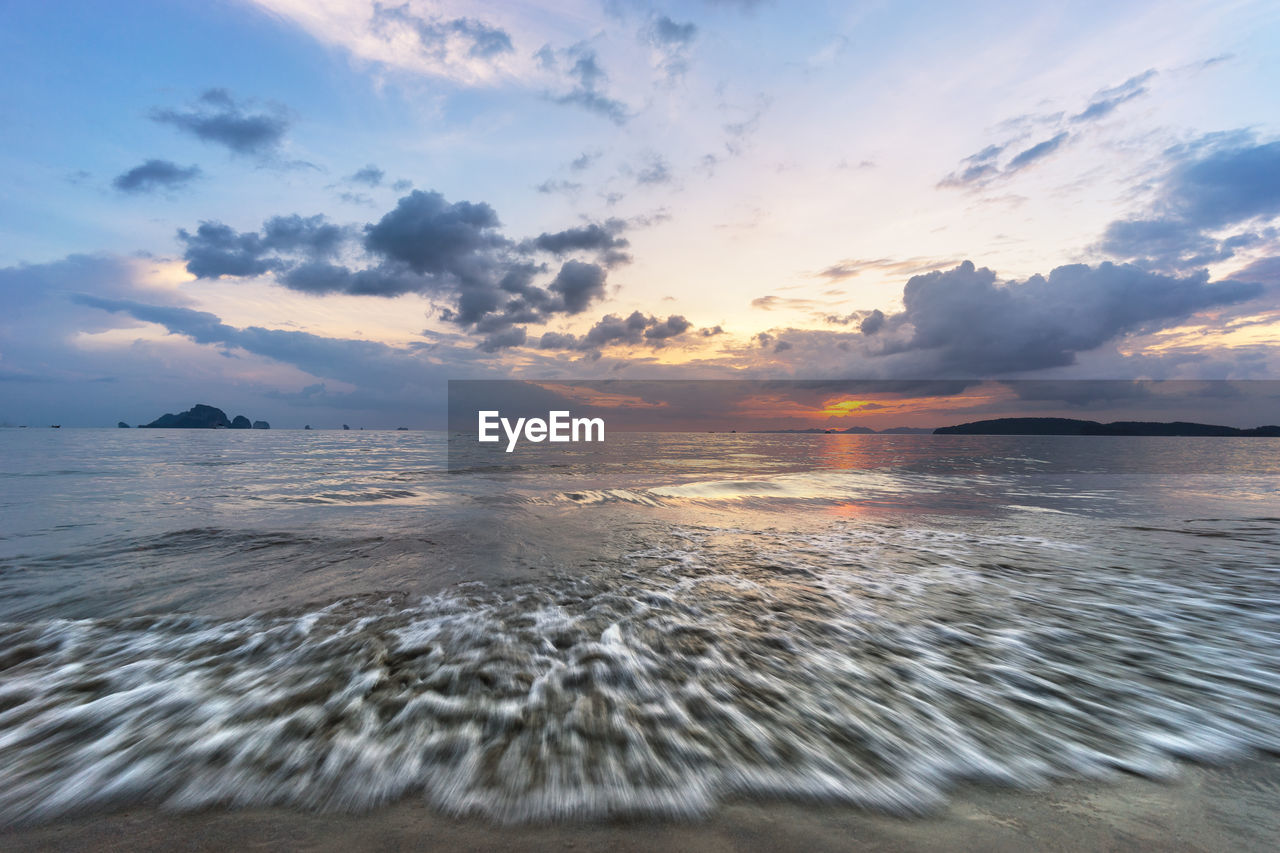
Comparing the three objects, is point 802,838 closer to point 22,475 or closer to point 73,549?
point 73,549

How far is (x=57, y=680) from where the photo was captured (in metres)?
3.79

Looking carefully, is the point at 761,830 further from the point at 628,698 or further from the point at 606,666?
the point at 606,666

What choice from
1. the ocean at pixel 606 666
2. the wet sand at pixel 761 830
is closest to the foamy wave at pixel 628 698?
the ocean at pixel 606 666

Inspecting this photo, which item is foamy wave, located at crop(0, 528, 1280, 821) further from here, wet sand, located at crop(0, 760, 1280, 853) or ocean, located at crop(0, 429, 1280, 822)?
wet sand, located at crop(0, 760, 1280, 853)

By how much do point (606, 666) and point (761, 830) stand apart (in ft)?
6.57

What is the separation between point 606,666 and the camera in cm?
411

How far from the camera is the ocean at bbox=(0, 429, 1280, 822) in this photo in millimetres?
2697

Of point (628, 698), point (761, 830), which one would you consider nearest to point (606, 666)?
point (628, 698)

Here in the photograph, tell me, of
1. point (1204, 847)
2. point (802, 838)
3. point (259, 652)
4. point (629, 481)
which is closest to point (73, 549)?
point (259, 652)

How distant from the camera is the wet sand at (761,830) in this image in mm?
2199

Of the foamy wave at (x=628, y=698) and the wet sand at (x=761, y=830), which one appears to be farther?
the foamy wave at (x=628, y=698)

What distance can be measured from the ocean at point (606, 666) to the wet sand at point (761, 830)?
0.38ft

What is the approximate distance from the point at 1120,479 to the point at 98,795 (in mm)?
33753

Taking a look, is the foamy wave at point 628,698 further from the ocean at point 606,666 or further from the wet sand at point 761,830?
the wet sand at point 761,830
